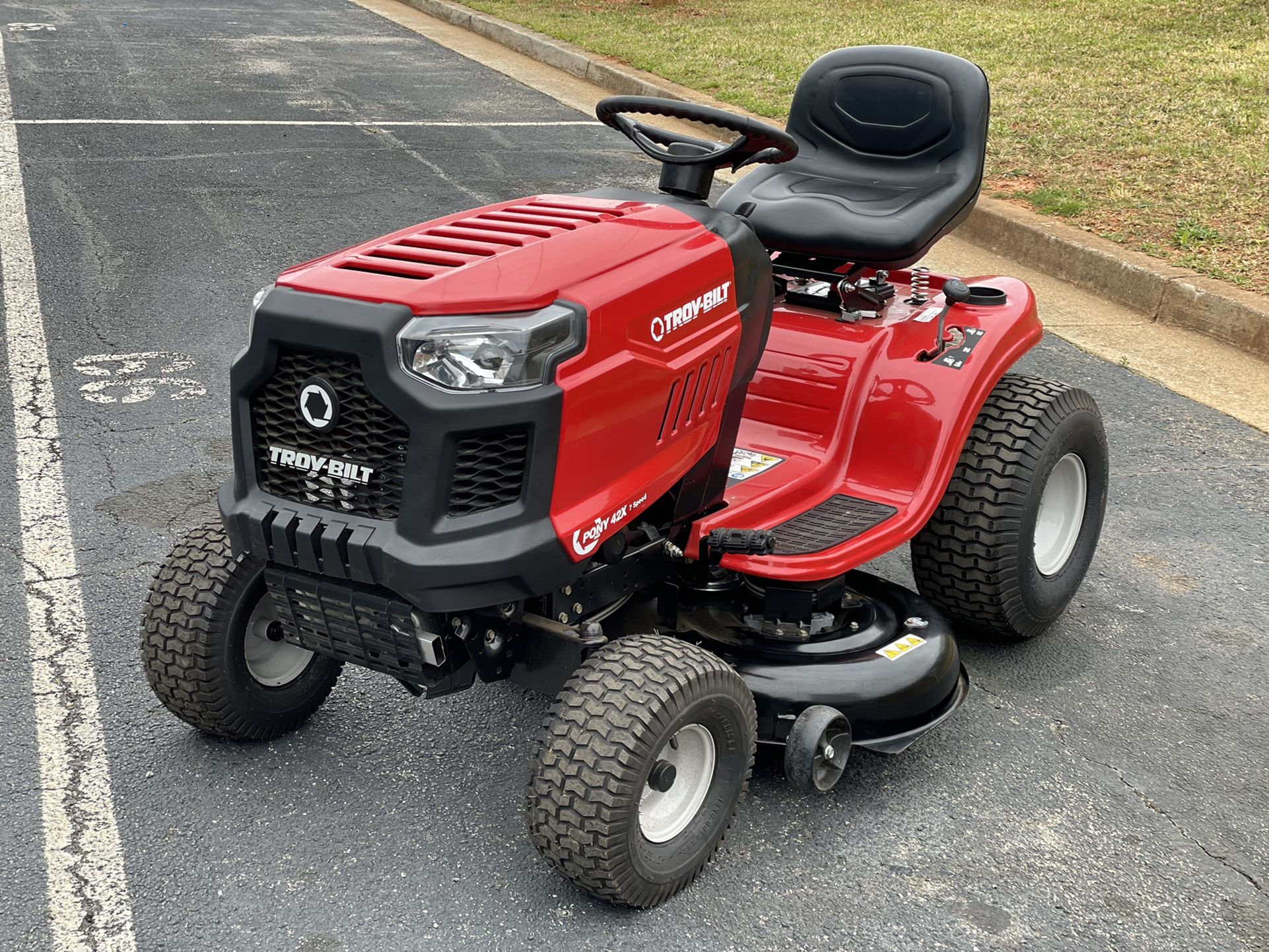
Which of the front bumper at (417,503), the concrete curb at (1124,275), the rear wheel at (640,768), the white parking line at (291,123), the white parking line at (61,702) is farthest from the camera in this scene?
the white parking line at (291,123)

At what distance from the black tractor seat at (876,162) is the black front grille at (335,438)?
139 cm

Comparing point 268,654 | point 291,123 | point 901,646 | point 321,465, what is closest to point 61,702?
point 268,654

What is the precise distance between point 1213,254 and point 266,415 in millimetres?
5494

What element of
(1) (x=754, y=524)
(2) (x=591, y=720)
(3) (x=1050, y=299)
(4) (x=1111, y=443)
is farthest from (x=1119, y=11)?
(2) (x=591, y=720)

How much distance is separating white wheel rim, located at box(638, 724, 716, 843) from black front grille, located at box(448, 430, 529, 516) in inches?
24.1

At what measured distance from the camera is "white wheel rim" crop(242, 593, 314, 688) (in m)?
2.94

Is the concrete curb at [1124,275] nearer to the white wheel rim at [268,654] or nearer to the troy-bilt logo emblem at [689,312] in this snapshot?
the troy-bilt logo emblem at [689,312]

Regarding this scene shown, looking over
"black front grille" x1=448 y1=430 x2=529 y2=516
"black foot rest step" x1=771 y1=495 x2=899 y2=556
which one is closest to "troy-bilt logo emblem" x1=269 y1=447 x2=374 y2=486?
"black front grille" x1=448 y1=430 x2=529 y2=516

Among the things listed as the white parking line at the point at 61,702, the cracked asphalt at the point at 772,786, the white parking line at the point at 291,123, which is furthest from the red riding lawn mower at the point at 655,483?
the white parking line at the point at 291,123

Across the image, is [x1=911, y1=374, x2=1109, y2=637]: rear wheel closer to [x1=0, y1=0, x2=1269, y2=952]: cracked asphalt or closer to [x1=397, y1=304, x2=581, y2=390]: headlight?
[x1=0, y1=0, x2=1269, y2=952]: cracked asphalt

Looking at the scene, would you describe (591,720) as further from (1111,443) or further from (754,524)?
(1111,443)

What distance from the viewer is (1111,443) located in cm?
498

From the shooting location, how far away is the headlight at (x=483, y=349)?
7.38 feet

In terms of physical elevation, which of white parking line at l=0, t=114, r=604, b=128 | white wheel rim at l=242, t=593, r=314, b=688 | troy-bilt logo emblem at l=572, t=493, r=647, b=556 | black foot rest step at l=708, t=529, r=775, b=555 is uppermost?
troy-bilt logo emblem at l=572, t=493, r=647, b=556
